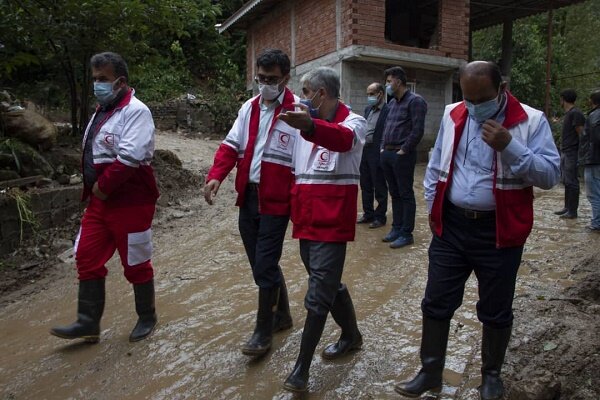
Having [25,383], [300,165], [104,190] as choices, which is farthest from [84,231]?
[300,165]

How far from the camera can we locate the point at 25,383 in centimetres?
336

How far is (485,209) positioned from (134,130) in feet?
7.96

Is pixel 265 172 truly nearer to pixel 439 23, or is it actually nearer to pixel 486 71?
pixel 486 71

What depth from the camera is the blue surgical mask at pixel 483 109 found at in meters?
2.62

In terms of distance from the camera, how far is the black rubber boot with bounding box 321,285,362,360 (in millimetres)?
3328

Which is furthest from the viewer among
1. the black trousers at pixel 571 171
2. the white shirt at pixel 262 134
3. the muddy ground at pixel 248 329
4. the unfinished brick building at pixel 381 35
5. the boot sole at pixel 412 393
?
the unfinished brick building at pixel 381 35

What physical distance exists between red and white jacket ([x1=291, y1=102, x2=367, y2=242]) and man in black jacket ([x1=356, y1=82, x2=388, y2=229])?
3660 mm

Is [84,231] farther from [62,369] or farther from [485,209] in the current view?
[485,209]

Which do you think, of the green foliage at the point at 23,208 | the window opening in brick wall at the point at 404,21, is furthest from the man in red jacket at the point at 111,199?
the window opening in brick wall at the point at 404,21

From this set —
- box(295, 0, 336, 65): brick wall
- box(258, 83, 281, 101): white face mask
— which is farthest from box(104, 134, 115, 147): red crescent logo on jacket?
box(295, 0, 336, 65): brick wall

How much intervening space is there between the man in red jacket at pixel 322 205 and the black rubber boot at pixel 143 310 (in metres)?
1.43

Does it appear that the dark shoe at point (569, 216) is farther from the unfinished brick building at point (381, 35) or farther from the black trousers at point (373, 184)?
the unfinished brick building at point (381, 35)

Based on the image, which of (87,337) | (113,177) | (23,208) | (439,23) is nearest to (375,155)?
(113,177)

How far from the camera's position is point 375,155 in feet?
22.1
